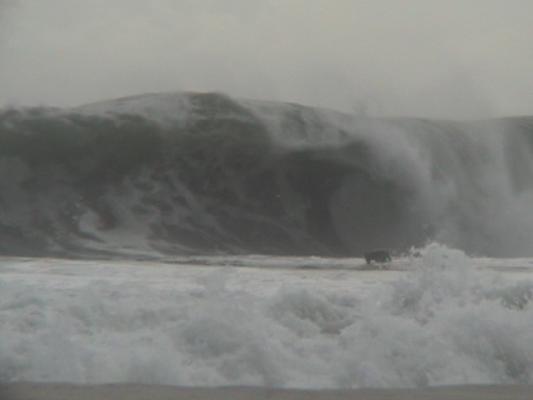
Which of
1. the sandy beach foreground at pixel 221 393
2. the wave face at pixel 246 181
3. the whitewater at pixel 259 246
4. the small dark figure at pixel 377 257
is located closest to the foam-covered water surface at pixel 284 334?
the whitewater at pixel 259 246

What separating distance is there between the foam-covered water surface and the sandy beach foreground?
6.5 inches

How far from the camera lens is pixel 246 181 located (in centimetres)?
2233

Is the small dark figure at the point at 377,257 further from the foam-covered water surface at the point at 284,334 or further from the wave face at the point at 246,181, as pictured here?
the foam-covered water surface at the point at 284,334

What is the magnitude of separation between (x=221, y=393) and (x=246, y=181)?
53.3 feet

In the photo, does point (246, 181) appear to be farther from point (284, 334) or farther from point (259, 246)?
point (284, 334)

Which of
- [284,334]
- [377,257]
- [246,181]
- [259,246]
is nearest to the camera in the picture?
[284,334]

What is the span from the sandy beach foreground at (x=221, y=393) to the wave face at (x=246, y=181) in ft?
34.7

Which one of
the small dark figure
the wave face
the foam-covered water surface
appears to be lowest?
the wave face

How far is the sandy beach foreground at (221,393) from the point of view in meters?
5.93

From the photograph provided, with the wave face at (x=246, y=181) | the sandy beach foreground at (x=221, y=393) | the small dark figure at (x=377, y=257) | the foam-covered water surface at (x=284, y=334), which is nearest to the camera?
the sandy beach foreground at (x=221, y=393)

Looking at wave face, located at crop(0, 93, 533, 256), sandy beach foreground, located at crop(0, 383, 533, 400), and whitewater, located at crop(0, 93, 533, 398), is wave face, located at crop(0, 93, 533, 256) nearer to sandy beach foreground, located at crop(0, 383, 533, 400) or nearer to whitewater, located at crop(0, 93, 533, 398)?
whitewater, located at crop(0, 93, 533, 398)

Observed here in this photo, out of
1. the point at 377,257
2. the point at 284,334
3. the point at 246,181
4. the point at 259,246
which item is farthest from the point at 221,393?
the point at 246,181

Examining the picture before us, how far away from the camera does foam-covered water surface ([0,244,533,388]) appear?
21.4 feet

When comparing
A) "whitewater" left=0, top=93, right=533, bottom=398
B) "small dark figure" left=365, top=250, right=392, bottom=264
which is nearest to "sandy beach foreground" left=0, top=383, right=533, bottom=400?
"whitewater" left=0, top=93, right=533, bottom=398
